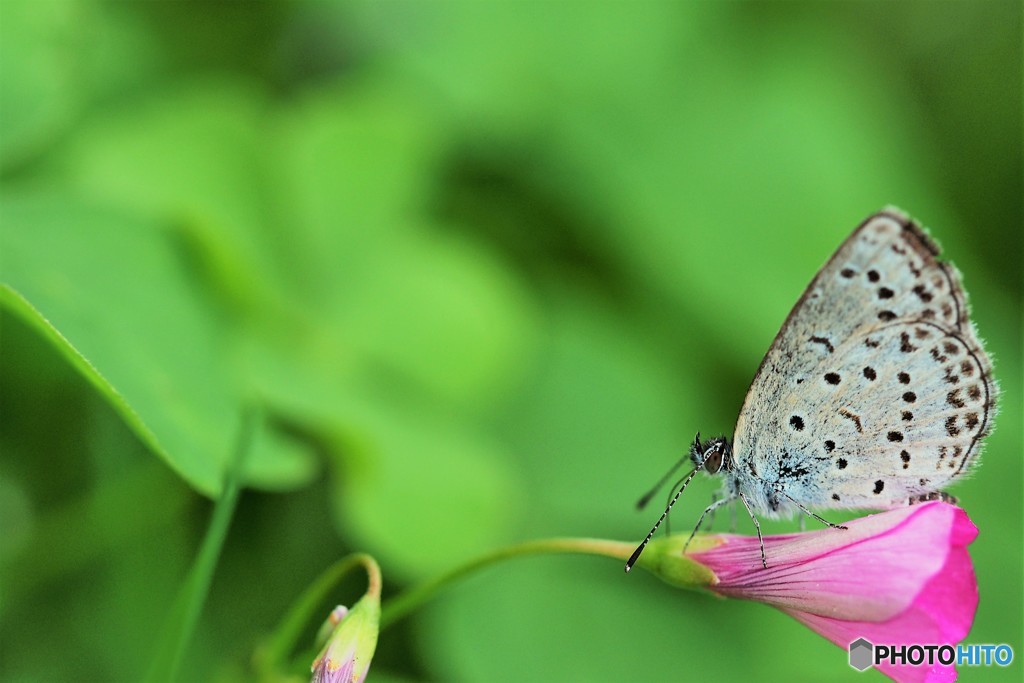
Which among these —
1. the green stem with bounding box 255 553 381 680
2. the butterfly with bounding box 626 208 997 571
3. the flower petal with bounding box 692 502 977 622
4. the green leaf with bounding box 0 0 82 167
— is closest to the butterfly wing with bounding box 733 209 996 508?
the butterfly with bounding box 626 208 997 571

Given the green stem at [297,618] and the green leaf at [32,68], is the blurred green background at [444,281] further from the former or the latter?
the green stem at [297,618]

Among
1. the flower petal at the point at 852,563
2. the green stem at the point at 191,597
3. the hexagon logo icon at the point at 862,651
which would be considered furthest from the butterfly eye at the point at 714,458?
the green stem at the point at 191,597

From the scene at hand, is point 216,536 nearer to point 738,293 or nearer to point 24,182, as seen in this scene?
point 24,182

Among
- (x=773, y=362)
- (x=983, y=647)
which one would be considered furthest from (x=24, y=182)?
(x=983, y=647)

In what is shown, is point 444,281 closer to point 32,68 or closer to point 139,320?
point 139,320

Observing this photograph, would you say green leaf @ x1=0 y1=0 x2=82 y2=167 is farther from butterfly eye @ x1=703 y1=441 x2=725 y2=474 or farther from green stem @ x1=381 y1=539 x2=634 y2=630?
butterfly eye @ x1=703 y1=441 x2=725 y2=474

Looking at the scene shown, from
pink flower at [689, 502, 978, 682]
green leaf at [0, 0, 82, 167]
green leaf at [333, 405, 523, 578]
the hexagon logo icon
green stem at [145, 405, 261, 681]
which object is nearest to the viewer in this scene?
pink flower at [689, 502, 978, 682]
